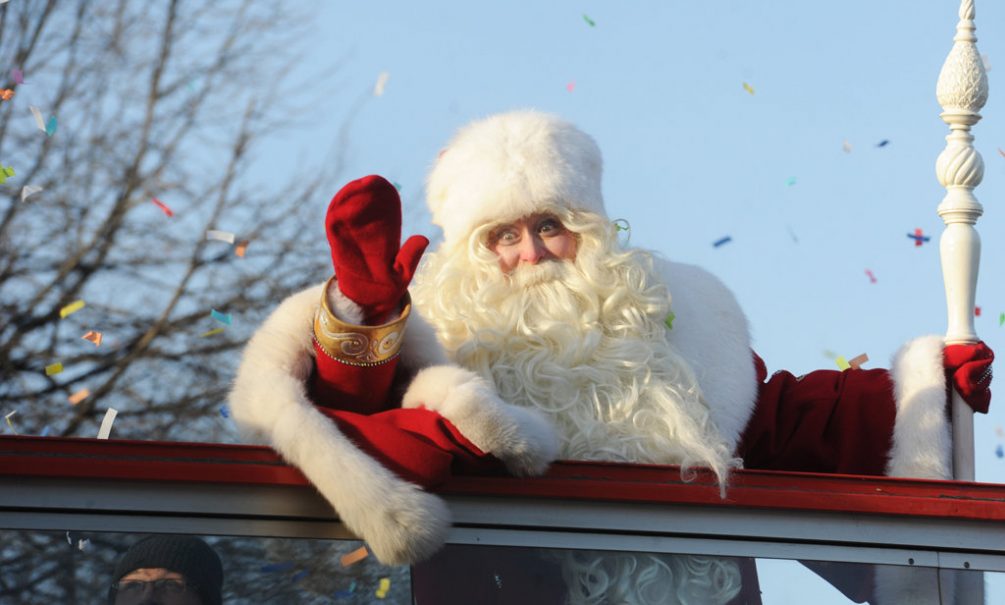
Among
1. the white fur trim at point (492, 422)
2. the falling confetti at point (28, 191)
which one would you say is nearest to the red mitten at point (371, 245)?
the white fur trim at point (492, 422)

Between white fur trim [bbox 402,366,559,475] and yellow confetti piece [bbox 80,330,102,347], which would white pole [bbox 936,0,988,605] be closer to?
white fur trim [bbox 402,366,559,475]

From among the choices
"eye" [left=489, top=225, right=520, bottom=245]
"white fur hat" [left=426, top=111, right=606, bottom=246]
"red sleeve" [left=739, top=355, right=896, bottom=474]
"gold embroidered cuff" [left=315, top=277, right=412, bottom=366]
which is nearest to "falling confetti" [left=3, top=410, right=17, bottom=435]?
"white fur hat" [left=426, top=111, right=606, bottom=246]

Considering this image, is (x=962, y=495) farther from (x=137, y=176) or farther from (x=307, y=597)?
(x=137, y=176)

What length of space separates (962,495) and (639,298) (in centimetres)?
132

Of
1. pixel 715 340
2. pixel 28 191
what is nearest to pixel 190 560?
pixel 715 340

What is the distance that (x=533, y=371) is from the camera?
178 inches

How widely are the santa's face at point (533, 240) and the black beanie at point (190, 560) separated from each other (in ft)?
5.45

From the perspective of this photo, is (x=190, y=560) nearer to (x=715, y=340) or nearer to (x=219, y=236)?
(x=715, y=340)

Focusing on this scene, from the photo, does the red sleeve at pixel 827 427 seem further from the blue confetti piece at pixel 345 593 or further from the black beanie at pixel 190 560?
the black beanie at pixel 190 560

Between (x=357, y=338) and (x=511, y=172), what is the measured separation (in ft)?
4.05

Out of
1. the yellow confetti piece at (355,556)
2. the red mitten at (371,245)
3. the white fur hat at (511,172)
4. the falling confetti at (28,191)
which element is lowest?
the yellow confetti piece at (355,556)

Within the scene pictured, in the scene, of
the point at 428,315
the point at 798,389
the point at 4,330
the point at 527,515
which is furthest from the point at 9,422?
the point at 527,515

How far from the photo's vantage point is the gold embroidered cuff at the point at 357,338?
3770 millimetres

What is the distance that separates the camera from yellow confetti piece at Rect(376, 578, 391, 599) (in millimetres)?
3488
